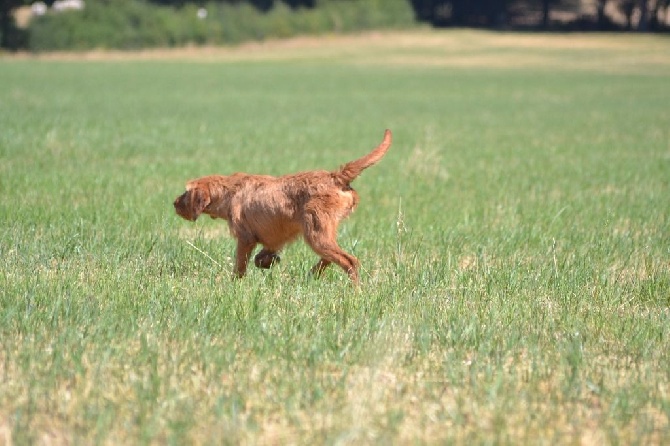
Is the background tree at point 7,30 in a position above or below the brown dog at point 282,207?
below

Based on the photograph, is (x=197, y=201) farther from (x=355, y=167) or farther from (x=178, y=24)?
(x=178, y=24)

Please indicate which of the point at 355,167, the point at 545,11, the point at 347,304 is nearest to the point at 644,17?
the point at 545,11

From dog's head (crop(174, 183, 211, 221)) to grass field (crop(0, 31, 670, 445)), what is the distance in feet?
1.42

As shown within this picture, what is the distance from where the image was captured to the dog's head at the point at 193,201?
712 cm

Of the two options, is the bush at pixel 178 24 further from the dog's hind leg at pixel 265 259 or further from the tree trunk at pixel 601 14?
the dog's hind leg at pixel 265 259

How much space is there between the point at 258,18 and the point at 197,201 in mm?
60436

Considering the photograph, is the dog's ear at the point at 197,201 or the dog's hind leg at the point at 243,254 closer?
the dog's hind leg at the point at 243,254

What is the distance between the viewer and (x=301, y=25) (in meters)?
68.5

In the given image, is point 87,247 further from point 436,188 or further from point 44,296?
point 436,188

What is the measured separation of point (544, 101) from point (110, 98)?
1400 centimetres

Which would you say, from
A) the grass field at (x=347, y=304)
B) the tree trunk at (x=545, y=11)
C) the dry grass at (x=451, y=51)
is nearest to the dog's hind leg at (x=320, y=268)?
the grass field at (x=347, y=304)

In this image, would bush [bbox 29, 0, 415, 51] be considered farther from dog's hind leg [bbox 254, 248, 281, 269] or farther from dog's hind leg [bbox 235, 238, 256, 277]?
dog's hind leg [bbox 235, 238, 256, 277]

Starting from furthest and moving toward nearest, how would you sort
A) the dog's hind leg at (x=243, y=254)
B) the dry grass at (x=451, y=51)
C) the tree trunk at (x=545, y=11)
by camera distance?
the tree trunk at (x=545, y=11) → the dry grass at (x=451, y=51) → the dog's hind leg at (x=243, y=254)

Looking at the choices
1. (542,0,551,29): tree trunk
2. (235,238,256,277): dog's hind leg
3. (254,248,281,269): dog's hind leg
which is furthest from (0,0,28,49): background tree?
(235,238,256,277): dog's hind leg
